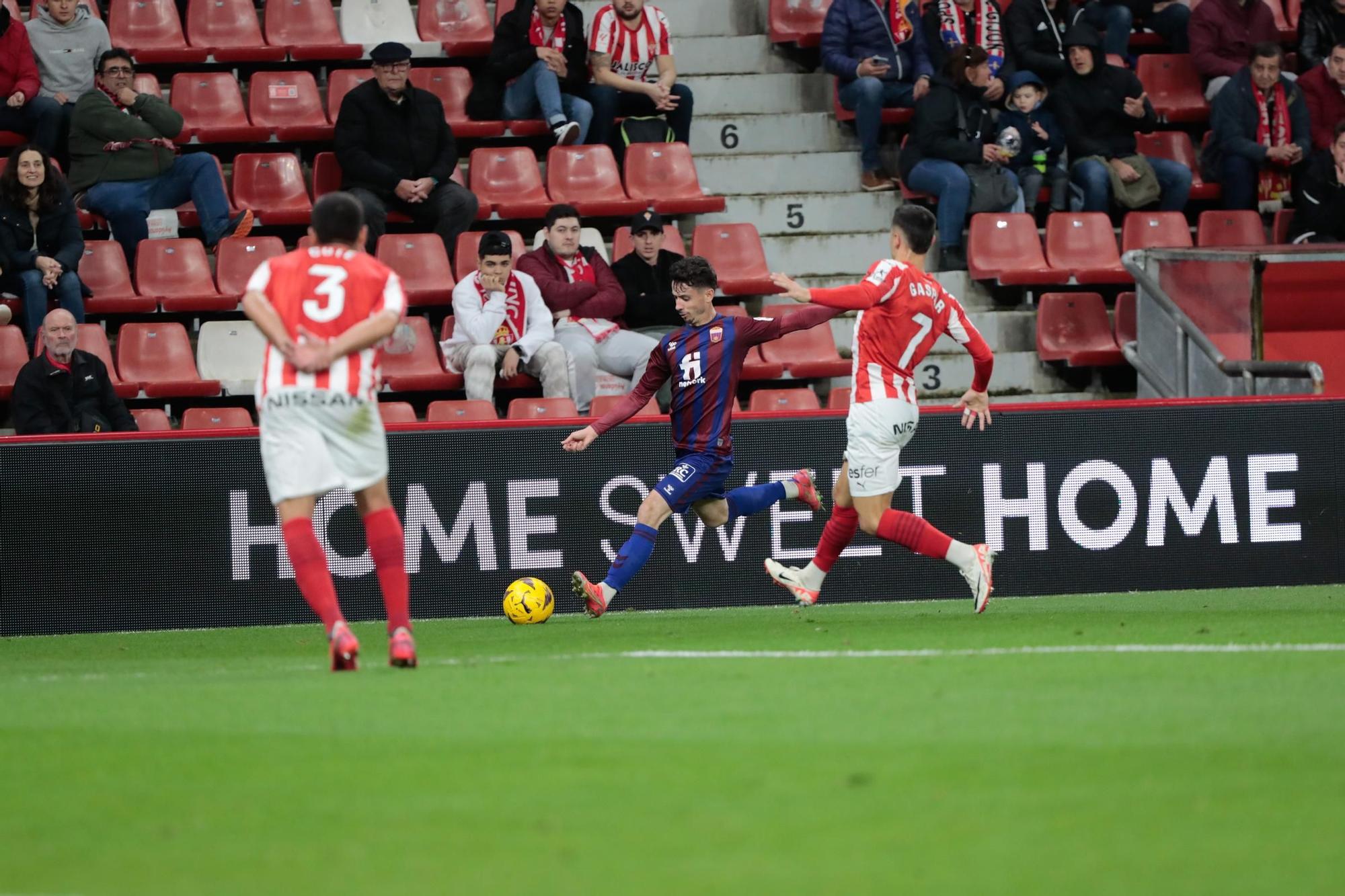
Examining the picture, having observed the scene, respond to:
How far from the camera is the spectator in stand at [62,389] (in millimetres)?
12250

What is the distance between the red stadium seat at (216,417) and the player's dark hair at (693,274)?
4.07 metres

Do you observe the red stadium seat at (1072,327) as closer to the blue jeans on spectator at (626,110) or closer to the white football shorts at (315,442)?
the blue jeans on spectator at (626,110)

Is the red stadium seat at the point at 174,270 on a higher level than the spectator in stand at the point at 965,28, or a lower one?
lower

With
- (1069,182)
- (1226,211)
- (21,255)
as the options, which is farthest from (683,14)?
(21,255)

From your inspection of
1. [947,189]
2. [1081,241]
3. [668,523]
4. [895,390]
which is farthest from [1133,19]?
[895,390]

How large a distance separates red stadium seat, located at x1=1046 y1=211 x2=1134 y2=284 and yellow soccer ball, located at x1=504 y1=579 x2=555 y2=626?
6.75 metres

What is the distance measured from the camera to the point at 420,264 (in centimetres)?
1435

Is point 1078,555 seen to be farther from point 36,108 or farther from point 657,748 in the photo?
point 36,108

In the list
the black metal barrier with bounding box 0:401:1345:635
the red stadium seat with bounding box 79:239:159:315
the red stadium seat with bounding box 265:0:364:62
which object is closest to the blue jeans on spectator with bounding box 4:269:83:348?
the red stadium seat with bounding box 79:239:159:315

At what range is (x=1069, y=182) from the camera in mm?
16312

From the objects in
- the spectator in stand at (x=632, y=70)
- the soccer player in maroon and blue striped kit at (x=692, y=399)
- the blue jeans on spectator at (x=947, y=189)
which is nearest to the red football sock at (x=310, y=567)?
the soccer player in maroon and blue striped kit at (x=692, y=399)

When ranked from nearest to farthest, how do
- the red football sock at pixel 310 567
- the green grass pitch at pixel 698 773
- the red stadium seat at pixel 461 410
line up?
the green grass pitch at pixel 698 773
the red football sock at pixel 310 567
the red stadium seat at pixel 461 410

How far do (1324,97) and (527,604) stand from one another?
390 inches

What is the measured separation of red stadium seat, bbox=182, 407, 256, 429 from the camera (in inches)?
507
